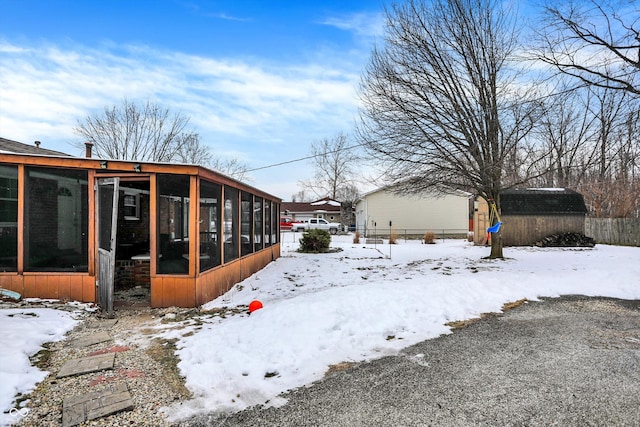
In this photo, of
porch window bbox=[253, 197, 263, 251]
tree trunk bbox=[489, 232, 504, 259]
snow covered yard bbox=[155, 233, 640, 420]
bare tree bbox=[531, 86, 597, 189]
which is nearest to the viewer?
snow covered yard bbox=[155, 233, 640, 420]

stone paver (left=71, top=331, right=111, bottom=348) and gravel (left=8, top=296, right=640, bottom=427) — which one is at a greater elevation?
stone paver (left=71, top=331, right=111, bottom=348)

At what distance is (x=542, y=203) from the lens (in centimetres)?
1706

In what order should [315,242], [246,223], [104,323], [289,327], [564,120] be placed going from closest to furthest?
[289,327] → [104,323] → [246,223] → [564,120] → [315,242]

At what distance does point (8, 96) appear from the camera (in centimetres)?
1289

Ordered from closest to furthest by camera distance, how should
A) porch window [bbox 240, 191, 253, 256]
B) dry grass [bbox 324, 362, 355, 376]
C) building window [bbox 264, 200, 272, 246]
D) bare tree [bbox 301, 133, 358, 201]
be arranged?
dry grass [bbox 324, 362, 355, 376]
porch window [bbox 240, 191, 253, 256]
building window [bbox 264, 200, 272, 246]
bare tree [bbox 301, 133, 358, 201]

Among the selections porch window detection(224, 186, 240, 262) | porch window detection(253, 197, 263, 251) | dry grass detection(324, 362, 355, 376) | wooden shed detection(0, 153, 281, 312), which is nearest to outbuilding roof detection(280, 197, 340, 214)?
porch window detection(253, 197, 263, 251)

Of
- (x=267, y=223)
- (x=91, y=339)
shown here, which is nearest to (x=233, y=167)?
(x=267, y=223)

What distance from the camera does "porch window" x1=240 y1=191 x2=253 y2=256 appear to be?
8.13m

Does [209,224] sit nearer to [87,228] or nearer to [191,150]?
[87,228]

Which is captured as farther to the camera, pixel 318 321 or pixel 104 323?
pixel 104 323

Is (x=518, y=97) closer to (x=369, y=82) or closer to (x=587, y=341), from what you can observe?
(x=369, y=82)

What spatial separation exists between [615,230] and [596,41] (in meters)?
13.6

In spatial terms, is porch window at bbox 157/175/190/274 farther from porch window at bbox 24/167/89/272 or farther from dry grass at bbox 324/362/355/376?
dry grass at bbox 324/362/355/376

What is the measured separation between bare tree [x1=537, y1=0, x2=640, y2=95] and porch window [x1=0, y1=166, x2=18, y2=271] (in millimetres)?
10905
